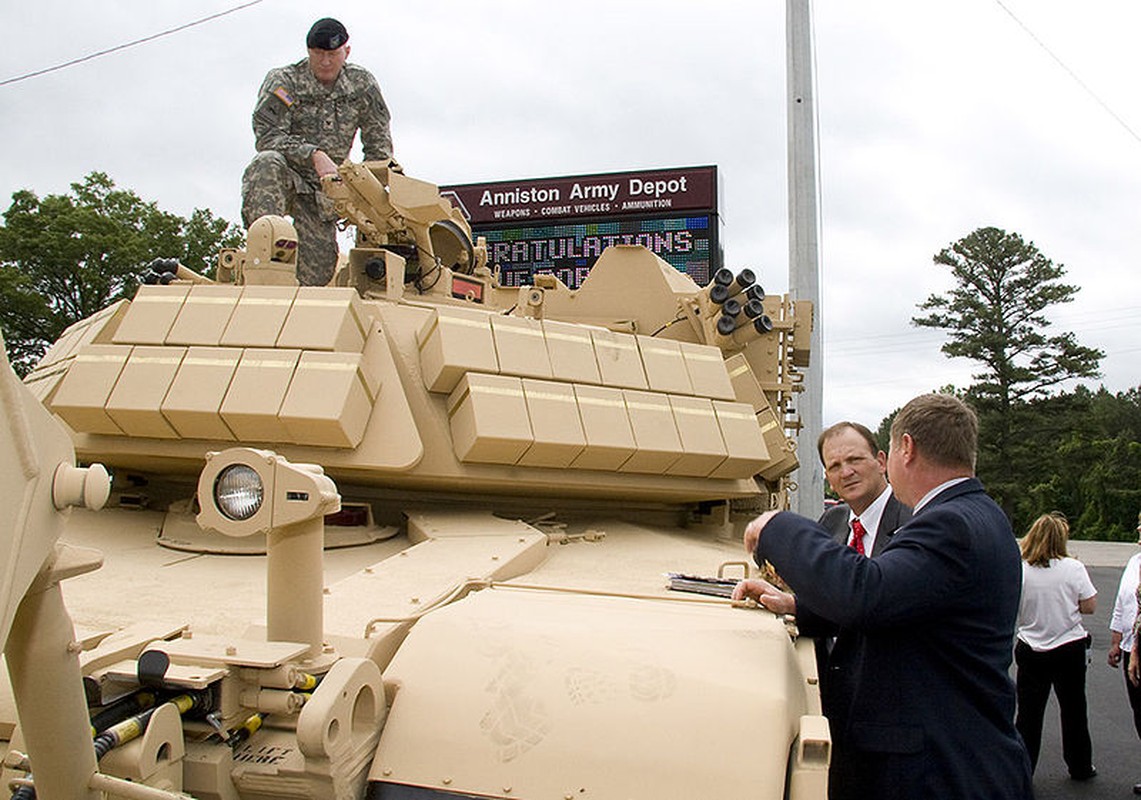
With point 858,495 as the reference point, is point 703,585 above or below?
below

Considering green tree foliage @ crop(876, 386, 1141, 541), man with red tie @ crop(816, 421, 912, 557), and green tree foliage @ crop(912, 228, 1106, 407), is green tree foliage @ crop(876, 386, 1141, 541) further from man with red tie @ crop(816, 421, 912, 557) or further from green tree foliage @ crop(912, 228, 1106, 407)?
man with red tie @ crop(816, 421, 912, 557)

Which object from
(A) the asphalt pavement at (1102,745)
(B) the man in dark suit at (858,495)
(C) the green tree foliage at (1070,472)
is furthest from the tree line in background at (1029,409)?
(B) the man in dark suit at (858,495)

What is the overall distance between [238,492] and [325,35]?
5339 mm

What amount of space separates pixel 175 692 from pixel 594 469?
299cm

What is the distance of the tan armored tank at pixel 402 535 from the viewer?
2.63 metres

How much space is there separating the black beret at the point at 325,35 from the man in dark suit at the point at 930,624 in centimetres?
552

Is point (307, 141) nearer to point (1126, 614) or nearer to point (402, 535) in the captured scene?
point (402, 535)

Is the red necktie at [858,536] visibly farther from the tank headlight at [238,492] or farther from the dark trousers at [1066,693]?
the dark trousers at [1066,693]

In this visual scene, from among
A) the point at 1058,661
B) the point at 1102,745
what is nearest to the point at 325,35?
the point at 1058,661

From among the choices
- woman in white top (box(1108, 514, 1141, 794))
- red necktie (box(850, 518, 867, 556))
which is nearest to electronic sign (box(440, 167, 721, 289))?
woman in white top (box(1108, 514, 1141, 794))

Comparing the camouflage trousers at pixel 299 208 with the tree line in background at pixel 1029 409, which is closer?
the camouflage trousers at pixel 299 208

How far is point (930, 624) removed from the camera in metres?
2.89

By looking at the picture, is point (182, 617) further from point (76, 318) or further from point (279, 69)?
point (76, 318)

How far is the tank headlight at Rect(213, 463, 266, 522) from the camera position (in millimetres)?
2725
